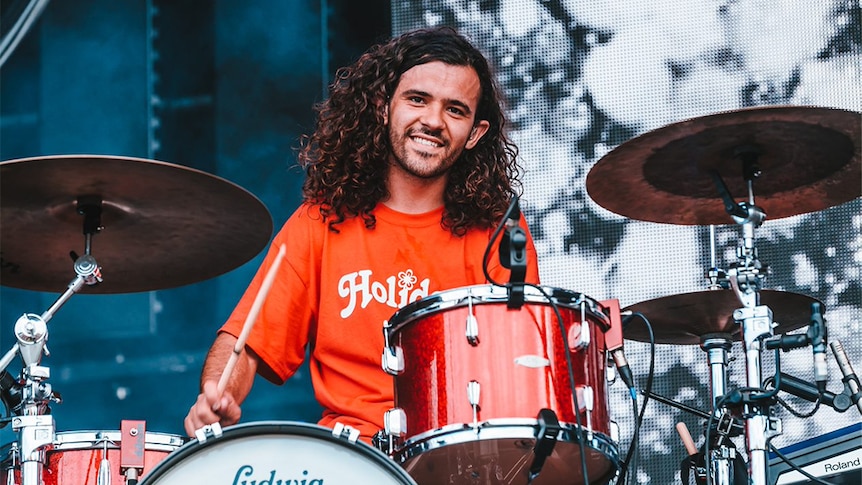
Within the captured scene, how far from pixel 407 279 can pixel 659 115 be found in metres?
1.31

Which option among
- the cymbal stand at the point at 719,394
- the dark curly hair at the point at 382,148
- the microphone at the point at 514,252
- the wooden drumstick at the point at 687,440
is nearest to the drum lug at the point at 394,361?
the microphone at the point at 514,252

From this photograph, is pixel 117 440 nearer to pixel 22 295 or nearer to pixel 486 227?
pixel 486 227

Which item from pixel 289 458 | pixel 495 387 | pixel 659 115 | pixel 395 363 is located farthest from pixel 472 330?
pixel 659 115

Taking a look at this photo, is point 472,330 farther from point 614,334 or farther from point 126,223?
point 126,223

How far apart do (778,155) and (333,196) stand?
1.15 m

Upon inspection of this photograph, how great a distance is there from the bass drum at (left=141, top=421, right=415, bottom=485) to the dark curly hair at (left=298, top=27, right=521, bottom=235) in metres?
1.12

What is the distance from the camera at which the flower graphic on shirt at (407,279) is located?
10.1ft

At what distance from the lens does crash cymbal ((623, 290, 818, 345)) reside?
3264 millimetres

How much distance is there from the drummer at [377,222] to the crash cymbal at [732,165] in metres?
0.36

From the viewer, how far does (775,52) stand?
3904 millimetres

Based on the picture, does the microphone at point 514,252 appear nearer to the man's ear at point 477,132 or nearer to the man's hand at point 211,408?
the man's hand at point 211,408

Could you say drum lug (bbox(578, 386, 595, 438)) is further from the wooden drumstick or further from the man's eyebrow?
the man's eyebrow

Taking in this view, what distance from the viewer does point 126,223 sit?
124 inches

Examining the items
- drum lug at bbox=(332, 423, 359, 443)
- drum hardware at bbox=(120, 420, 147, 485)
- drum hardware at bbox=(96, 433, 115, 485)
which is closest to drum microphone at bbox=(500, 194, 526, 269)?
drum lug at bbox=(332, 423, 359, 443)
